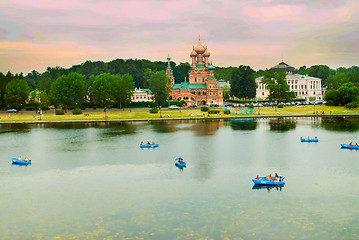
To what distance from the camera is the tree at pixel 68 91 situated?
4387 inches

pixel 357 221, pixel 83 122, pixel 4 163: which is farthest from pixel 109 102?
pixel 357 221

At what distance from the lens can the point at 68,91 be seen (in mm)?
111000

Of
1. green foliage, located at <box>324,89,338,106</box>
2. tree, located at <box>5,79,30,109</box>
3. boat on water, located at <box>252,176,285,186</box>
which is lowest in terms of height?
boat on water, located at <box>252,176,285,186</box>

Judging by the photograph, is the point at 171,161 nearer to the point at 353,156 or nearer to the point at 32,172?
the point at 32,172

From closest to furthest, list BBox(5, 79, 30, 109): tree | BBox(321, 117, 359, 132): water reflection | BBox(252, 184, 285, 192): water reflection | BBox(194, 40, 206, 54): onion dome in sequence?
BBox(252, 184, 285, 192): water reflection, BBox(321, 117, 359, 132): water reflection, BBox(5, 79, 30, 109): tree, BBox(194, 40, 206, 54): onion dome

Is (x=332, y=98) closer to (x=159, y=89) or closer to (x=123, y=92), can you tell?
(x=159, y=89)

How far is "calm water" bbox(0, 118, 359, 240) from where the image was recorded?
27.7 m

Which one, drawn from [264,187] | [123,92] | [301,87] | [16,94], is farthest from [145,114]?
[301,87]

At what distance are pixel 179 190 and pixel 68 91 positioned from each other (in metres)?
83.1

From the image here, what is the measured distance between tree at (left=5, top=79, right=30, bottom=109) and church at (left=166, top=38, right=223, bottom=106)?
5108 centimetres

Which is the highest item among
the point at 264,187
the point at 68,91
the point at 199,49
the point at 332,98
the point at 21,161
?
the point at 199,49

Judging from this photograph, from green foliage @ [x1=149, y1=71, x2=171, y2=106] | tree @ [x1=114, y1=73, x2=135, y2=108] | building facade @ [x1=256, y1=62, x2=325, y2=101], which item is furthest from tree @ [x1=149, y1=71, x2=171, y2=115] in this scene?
building facade @ [x1=256, y1=62, x2=325, y2=101]

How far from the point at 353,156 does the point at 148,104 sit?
292 feet

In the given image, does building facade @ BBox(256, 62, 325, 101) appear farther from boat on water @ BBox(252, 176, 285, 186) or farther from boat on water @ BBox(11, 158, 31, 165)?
boat on water @ BBox(252, 176, 285, 186)
